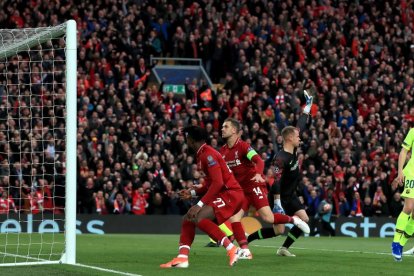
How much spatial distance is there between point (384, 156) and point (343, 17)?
8094 mm

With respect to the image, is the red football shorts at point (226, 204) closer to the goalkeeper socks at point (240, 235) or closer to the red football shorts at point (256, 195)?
the goalkeeper socks at point (240, 235)

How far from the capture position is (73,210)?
12430 millimetres

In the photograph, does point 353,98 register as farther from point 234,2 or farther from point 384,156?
point 234,2

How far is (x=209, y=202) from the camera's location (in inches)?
488

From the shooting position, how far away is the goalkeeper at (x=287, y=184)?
49.7ft

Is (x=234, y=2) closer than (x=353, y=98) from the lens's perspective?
No

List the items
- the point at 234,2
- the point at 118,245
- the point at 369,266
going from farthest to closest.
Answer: the point at 234,2
the point at 118,245
the point at 369,266

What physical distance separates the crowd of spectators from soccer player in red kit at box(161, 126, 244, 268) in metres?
13.6

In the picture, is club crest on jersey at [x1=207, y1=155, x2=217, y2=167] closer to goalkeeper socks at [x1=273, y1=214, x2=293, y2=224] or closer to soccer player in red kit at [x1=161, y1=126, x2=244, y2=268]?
soccer player in red kit at [x1=161, y1=126, x2=244, y2=268]

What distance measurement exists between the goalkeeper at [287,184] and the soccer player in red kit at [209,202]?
255 cm

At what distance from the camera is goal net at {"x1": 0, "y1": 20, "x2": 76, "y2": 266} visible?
41.2 ft

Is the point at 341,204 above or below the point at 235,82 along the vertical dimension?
below

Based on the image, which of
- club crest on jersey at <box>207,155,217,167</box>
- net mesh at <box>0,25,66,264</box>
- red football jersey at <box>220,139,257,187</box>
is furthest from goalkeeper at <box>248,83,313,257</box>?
net mesh at <box>0,25,66,264</box>

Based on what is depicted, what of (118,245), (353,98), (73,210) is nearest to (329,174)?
(353,98)
